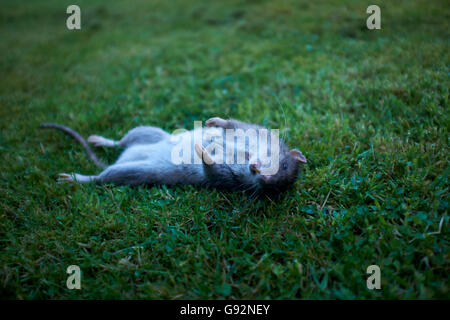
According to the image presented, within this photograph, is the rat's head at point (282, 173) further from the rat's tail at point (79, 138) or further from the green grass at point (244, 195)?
the rat's tail at point (79, 138)

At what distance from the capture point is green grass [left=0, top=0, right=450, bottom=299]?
2.08 m

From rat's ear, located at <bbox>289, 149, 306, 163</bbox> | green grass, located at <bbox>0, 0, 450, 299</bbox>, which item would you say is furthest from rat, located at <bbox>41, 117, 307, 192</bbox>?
green grass, located at <bbox>0, 0, 450, 299</bbox>

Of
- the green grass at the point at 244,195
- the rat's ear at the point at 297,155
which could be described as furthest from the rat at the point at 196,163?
the green grass at the point at 244,195

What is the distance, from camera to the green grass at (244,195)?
2.08 meters

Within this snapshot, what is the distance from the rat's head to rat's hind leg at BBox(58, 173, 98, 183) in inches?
67.0

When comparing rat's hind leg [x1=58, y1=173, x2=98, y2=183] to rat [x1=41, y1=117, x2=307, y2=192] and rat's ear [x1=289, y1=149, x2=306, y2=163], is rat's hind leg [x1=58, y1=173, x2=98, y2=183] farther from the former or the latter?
rat's ear [x1=289, y1=149, x2=306, y2=163]

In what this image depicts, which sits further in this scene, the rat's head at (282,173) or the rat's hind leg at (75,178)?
the rat's hind leg at (75,178)

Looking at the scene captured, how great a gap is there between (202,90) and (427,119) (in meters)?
2.96

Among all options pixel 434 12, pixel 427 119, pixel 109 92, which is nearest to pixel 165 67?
pixel 109 92

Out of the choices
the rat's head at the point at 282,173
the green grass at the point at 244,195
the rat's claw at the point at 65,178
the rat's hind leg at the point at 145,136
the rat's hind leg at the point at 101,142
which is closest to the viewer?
the green grass at the point at 244,195

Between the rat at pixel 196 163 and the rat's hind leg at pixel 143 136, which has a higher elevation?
the rat's hind leg at pixel 143 136

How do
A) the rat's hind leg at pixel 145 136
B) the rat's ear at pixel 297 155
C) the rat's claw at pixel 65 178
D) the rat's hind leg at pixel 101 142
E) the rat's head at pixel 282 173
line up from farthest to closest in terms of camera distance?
the rat's hind leg at pixel 101 142 < the rat's hind leg at pixel 145 136 < the rat's claw at pixel 65 178 < the rat's ear at pixel 297 155 < the rat's head at pixel 282 173

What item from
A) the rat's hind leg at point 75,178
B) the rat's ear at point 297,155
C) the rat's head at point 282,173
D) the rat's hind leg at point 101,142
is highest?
the rat's hind leg at point 101,142
